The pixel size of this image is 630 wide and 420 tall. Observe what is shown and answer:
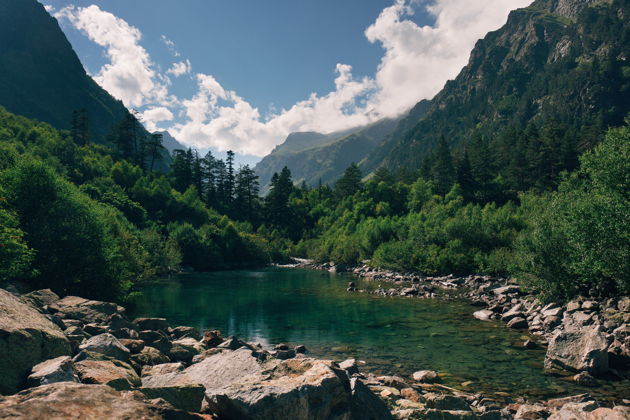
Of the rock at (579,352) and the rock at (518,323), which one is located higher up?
the rock at (579,352)

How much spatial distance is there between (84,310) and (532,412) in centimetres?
2418

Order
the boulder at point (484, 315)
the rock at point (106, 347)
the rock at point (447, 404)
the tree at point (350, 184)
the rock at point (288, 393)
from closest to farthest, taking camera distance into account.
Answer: the rock at point (288, 393) → the rock at point (447, 404) → the rock at point (106, 347) → the boulder at point (484, 315) → the tree at point (350, 184)

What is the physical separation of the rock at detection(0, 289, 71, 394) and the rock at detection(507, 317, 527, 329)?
3008 centimetres

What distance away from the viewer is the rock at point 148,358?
15.1 m

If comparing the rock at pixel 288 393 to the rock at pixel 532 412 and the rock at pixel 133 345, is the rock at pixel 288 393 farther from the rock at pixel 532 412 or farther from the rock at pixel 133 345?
the rock at pixel 532 412

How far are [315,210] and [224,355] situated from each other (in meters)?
134

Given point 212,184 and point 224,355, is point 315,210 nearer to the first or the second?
point 212,184

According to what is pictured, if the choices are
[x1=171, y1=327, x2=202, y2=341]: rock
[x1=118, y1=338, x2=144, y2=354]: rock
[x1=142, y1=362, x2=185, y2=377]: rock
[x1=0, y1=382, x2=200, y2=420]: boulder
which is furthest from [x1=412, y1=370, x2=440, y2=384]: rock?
[x1=0, y1=382, x2=200, y2=420]: boulder

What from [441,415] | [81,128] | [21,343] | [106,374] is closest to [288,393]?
[441,415]

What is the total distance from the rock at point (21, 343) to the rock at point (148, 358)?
4069mm

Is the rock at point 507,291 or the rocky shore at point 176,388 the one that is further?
the rock at point 507,291

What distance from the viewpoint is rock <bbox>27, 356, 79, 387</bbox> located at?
8516mm

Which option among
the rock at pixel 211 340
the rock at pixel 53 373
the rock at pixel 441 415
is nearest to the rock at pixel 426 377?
the rock at pixel 441 415

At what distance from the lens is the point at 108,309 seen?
25406 millimetres
